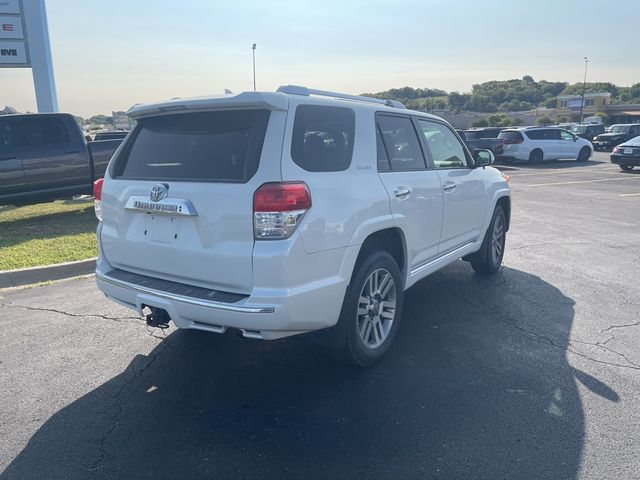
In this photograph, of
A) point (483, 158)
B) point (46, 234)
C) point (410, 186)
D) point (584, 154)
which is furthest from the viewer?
point (584, 154)

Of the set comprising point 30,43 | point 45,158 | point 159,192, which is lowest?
point 45,158

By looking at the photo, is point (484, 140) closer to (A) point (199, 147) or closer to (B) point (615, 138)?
(B) point (615, 138)

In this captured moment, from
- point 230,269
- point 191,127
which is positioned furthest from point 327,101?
point 230,269

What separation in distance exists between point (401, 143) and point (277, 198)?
1.75 metres

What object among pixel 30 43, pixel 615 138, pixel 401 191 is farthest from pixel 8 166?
pixel 615 138

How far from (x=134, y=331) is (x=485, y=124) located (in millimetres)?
54435

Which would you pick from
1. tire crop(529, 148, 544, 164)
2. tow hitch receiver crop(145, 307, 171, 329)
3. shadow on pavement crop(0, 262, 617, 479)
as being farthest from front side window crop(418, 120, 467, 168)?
tire crop(529, 148, 544, 164)

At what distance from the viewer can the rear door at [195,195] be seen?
10.2 ft

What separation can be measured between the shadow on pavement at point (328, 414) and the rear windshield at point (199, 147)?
59.0 inches

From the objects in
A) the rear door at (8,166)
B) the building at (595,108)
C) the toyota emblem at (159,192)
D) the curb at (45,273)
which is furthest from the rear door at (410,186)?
the building at (595,108)

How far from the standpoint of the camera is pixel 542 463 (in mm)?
2824

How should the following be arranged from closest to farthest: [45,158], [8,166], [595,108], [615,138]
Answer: [8,166] → [45,158] → [615,138] → [595,108]

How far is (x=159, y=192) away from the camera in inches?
133

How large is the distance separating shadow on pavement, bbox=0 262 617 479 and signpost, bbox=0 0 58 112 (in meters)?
12.8
